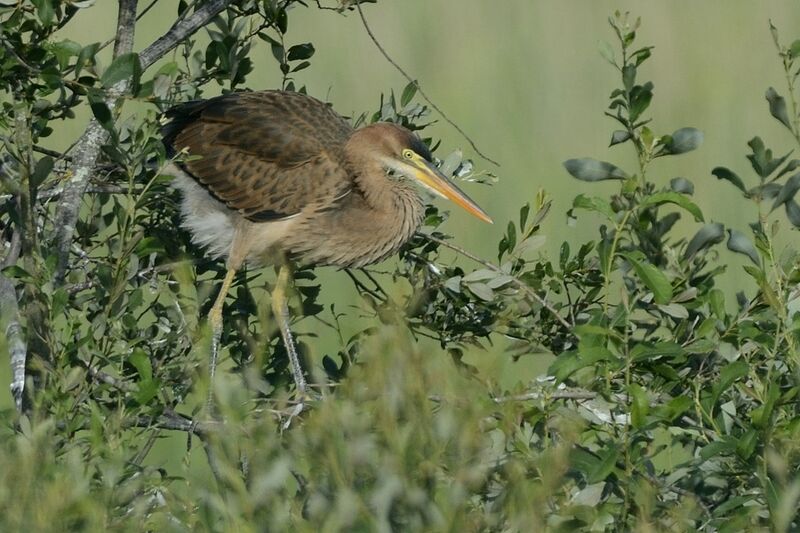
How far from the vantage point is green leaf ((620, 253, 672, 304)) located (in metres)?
2.80

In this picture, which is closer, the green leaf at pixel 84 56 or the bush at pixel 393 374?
the bush at pixel 393 374

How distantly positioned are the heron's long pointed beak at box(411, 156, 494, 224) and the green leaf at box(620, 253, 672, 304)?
1.37m

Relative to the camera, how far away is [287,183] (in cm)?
446

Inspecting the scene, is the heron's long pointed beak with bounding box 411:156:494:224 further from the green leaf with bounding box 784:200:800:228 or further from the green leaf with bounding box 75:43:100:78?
the green leaf with bounding box 75:43:100:78

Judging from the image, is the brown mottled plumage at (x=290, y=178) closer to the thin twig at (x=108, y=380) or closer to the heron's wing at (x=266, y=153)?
the heron's wing at (x=266, y=153)

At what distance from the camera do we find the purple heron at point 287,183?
4.33 meters

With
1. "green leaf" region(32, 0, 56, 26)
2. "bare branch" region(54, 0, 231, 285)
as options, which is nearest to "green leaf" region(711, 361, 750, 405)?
"bare branch" region(54, 0, 231, 285)

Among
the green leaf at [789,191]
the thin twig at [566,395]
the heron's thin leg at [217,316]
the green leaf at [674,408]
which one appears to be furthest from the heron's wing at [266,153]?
the green leaf at [674,408]

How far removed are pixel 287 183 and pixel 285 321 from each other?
52cm

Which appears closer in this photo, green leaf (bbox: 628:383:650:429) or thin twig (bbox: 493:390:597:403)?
green leaf (bbox: 628:383:650:429)

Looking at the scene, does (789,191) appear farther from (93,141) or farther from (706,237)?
(93,141)

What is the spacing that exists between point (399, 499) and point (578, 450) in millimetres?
709

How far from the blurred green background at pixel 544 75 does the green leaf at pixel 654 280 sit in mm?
3058

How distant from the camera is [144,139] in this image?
2881mm
